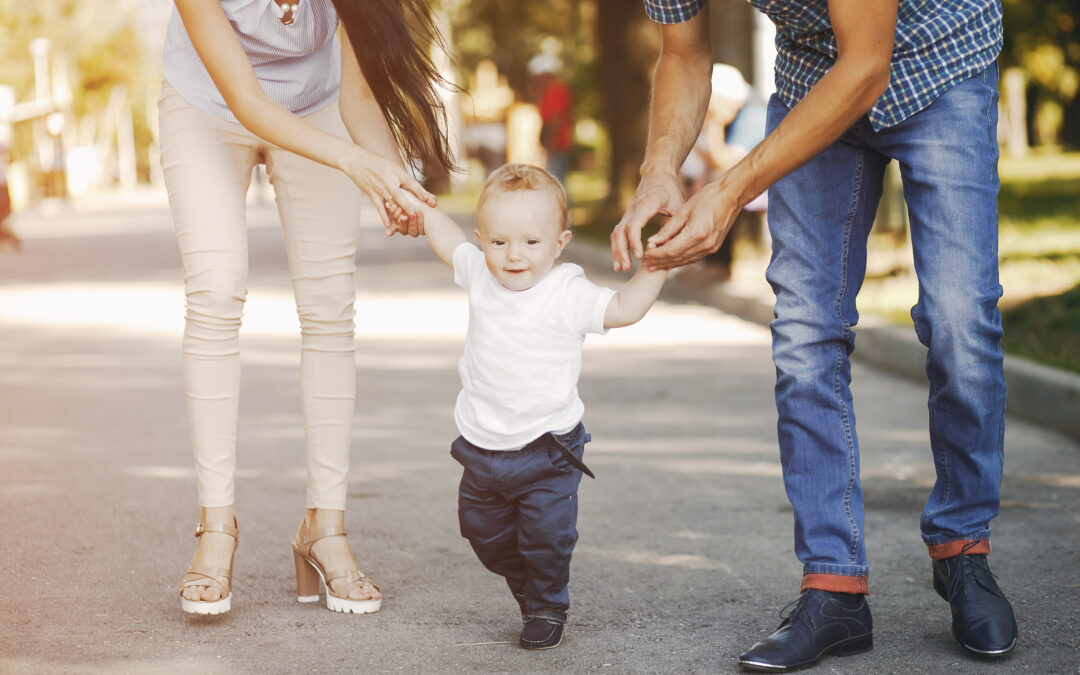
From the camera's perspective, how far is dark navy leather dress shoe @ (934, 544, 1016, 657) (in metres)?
3.03

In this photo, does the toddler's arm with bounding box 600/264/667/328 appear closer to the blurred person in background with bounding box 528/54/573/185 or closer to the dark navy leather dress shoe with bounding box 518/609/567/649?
the dark navy leather dress shoe with bounding box 518/609/567/649

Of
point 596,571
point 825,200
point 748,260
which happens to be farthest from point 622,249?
point 748,260

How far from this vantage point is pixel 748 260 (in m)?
11.9

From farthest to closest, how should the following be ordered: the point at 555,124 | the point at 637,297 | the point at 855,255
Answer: the point at 555,124 < the point at 855,255 < the point at 637,297

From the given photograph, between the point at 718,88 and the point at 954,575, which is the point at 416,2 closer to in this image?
the point at 954,575

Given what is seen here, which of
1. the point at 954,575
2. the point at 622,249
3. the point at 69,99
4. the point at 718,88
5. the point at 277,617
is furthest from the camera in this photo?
the point at 69,99

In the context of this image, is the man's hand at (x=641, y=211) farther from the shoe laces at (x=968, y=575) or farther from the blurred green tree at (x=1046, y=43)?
the blurred green tree at (x=1046, y=43)

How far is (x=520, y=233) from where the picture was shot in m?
3.12

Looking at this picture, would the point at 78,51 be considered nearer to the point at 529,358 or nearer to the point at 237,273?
the point at 237,273

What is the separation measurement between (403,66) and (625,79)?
17252mm

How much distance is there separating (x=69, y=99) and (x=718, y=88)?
4914 cm

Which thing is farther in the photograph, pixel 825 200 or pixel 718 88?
pixel 718 88

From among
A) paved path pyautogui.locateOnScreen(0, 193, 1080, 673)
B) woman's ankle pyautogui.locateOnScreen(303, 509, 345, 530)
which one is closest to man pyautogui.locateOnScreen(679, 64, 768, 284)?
paved path pyautogui.locateOnScreen(0, 193, 1080, 673)

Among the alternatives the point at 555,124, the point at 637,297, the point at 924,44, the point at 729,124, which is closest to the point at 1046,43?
the point at 555,124
